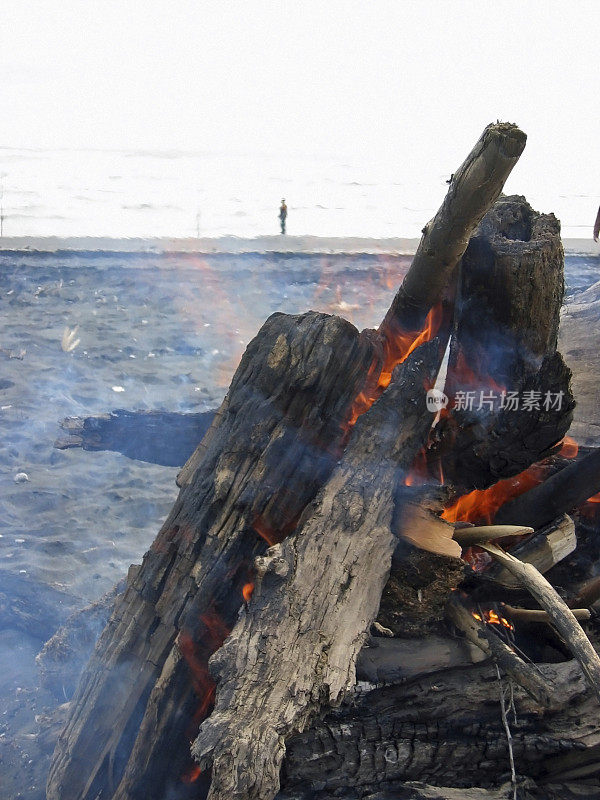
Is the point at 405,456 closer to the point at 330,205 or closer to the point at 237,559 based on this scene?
the point at 237,559

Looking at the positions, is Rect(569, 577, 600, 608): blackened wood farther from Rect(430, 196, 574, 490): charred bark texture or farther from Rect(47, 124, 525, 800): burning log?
Rect(47, 124, 525, 800): burning log

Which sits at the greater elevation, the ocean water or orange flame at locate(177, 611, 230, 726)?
the ocean water

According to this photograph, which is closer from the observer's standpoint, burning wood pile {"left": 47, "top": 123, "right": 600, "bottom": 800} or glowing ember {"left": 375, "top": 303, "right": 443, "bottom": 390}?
burning wood pile {"left": 47, "top": 123, "right": 600, "bottom": 800}

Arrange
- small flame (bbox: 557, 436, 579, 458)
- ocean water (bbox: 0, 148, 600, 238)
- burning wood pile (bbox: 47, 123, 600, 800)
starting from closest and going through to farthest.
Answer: burning wood pile (bbox: 47, 123, 600, 800), small flame (bbox: 557, 436, 579, 458), ocean water (bbox: 0, 148, 600, 238)

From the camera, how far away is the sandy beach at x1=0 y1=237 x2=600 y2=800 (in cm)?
400

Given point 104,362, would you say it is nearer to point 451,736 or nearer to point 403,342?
point 403,342

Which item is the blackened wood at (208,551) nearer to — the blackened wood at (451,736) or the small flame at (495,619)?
the blackened wood at (451,736)

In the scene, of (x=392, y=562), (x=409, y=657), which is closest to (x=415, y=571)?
(x=392, y=562)

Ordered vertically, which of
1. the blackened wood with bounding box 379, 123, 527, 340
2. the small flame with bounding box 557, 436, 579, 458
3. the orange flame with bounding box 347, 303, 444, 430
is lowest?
the small flame with bounding box 557, 436, 579, 458

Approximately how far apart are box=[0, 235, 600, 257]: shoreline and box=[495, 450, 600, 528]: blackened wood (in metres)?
6.93

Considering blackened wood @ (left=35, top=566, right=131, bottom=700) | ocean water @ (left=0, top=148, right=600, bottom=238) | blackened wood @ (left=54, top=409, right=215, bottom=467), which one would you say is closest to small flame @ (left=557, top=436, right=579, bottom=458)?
blackened wood @ (left=54, top=409, right=215, bottom=467)

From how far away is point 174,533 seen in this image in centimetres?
258

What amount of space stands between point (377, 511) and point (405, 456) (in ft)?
0.80

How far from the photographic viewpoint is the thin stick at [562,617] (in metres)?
Result: 2.21
